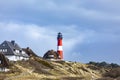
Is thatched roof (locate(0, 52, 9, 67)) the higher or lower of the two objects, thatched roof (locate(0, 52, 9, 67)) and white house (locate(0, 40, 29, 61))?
the lower

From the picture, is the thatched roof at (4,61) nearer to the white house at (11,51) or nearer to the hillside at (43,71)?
the hillside at (43,71)

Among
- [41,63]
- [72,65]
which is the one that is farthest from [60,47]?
[41,63]

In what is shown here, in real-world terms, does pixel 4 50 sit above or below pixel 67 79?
above

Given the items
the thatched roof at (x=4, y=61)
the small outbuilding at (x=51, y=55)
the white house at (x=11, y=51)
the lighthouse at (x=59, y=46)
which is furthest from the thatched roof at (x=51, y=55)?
the thatched roof at (x=4, y=61)

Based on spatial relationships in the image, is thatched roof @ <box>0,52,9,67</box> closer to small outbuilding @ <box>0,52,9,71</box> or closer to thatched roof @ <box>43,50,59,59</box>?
small outbuilding @ <box>0,52,9,71</box>

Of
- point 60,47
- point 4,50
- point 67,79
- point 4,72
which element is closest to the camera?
point 67,79

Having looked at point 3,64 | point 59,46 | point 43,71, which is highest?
point 59,46

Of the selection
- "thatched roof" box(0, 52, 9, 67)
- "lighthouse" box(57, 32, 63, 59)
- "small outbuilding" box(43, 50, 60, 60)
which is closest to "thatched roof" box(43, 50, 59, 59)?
"small outbuilding" box(43, 50, 60, 60)

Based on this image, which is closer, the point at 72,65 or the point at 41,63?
the point at 41,63

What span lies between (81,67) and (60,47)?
1719cm

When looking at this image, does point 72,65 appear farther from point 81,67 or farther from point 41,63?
point 41,63

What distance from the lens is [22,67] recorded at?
412 ft

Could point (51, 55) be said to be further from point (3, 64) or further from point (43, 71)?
point (3, 64)

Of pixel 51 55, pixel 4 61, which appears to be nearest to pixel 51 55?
pixel 51 55
